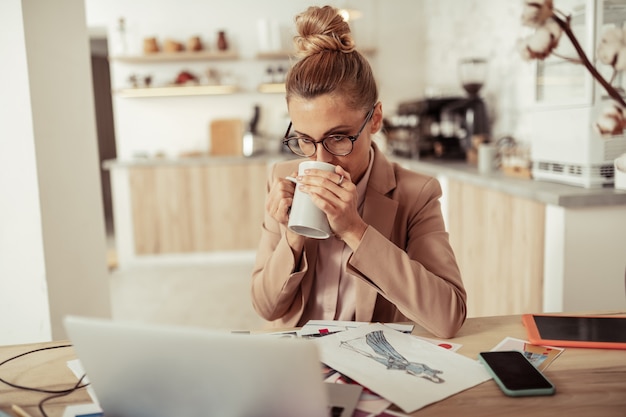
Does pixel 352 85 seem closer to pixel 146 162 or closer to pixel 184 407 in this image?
pixel 184 407

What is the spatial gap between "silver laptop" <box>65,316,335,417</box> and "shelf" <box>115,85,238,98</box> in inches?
182

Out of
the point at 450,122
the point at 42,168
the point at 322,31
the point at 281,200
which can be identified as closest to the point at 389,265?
the point at 281,200

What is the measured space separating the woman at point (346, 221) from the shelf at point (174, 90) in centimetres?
391

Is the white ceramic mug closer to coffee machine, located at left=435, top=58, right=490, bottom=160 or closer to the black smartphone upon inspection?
the black smartphone

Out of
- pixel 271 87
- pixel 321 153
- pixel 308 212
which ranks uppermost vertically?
pixel 271 87

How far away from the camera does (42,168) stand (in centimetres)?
168

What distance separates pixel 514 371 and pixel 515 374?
0.01m

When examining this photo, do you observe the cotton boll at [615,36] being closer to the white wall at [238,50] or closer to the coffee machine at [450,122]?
the coffee machine at [450,122]

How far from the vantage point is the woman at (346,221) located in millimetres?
1087

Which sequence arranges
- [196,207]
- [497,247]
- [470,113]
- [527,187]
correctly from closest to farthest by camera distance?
[527,187]
[497,247]
[470,113]
[196,207]

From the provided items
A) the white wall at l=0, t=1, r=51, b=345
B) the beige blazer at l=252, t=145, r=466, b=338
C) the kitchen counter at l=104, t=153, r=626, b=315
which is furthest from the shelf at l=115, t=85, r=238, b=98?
the beige blazer at l=252, t=145, r=466, b=338

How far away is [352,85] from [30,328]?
4.26 feet

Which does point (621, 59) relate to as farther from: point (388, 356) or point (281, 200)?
point (281, 200)

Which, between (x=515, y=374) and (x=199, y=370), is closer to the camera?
(x=199, y=370)
